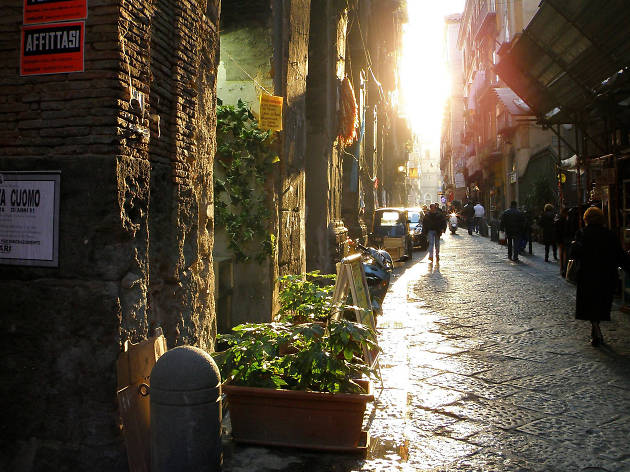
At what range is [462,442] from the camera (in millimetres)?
3955

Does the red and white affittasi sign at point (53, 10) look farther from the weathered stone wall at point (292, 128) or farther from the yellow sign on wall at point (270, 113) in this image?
the weathered stone wall at point (292, 128)

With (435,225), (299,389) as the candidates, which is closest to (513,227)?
(435,225)

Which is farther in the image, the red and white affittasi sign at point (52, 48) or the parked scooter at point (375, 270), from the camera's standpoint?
the parked scooter at point (375, 270)

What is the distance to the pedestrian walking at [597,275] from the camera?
6.59m

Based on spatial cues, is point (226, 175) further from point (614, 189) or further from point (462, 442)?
point (614, 189)

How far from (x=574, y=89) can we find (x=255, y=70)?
8.92 m

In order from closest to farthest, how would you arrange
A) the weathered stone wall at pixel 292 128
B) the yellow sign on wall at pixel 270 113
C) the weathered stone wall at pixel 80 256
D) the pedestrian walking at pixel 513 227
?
the weathered stone wall at pixel 80 256, the yellow sign on wall at pixel 270 113, the weathered stone wall at pixel 292 128, the pedestrian walking at pixel 513 227

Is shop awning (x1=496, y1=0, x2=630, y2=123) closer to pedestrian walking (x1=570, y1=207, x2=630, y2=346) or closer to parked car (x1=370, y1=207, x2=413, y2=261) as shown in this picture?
parked car (x1=370, y1=207, x2=413, y2=261)

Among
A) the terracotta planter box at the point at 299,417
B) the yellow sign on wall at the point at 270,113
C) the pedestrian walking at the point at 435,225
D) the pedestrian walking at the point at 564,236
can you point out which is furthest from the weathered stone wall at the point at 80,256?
the pedestrian walking at the point at 435,225

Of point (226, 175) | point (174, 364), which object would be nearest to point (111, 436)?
point (174, 364)

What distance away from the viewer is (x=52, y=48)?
141 inches

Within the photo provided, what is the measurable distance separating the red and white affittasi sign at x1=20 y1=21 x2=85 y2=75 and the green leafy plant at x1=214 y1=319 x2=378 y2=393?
1889mm

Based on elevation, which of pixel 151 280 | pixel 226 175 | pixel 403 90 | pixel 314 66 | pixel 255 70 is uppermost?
pixel 403 90

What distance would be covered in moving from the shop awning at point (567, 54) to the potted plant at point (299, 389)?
29.1ft
